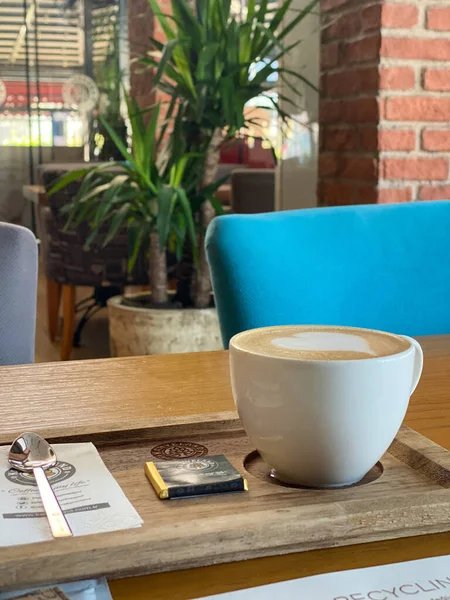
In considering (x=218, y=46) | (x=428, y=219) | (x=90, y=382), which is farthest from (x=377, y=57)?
(x=90, y=382)

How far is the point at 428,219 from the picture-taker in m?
1.21


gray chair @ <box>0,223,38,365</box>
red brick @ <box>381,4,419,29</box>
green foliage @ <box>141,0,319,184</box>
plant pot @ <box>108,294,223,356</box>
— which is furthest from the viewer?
plant pot @ <box>108,294,223,356</box>

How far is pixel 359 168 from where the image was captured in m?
2.56

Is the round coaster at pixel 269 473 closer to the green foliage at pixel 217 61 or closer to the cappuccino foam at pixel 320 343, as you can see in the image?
the cappuccino foam at pixel 320 343

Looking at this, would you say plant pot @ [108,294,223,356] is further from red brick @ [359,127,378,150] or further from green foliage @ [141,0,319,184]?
red brick @ [359,127,378,150]

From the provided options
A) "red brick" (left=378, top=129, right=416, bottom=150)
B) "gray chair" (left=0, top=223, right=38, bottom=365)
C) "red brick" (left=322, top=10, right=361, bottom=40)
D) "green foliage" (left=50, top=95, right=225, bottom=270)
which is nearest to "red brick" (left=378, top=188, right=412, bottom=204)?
"red brick" (left=378, top=129, right=416, bottom=150)

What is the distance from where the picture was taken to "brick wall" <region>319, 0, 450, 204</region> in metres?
2.42

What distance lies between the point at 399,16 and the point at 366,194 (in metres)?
0.52

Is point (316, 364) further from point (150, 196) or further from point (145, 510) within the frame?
point (150, 196)

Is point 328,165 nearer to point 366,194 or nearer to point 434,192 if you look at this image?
point 366,194

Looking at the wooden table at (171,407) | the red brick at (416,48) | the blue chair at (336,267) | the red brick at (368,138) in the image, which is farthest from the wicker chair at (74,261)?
the wooden table at (171,407)

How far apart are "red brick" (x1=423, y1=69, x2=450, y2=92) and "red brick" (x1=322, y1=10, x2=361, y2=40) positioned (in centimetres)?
27

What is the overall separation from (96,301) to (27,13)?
65.3 inches

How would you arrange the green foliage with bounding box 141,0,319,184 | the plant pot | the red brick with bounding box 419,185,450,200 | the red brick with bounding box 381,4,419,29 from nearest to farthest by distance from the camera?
the red brick with bounding box 381,4,419,29 < the red brick with bounding box 419,185,450,200 < the green foliage with bounding box 141,0,319,184 < the plant pot
